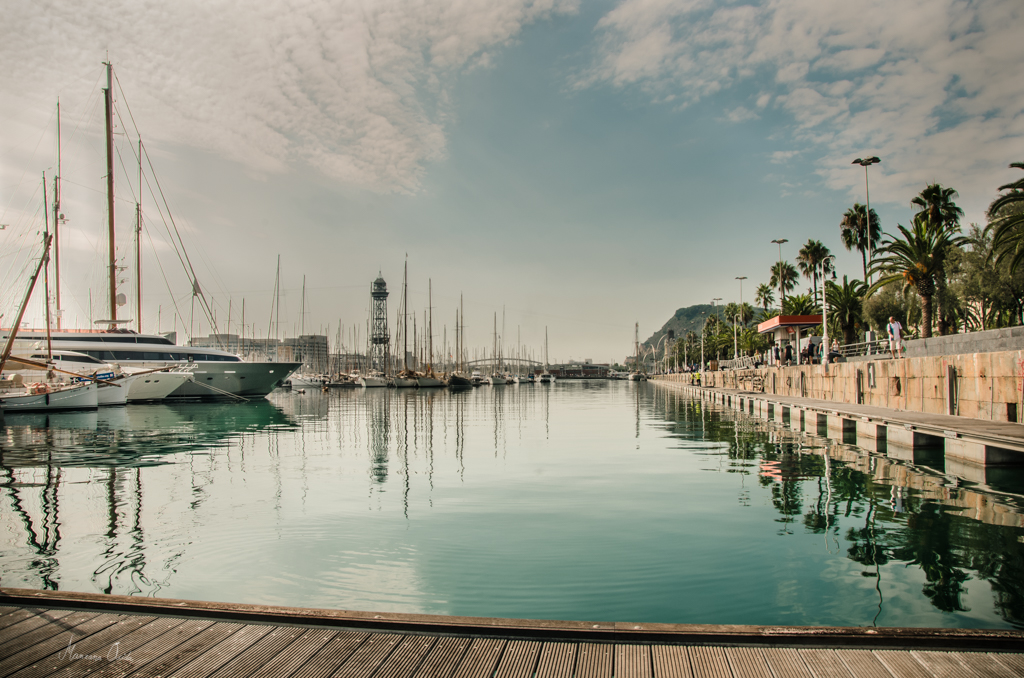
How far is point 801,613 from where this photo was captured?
613 cm

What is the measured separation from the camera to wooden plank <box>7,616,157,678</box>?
369cm

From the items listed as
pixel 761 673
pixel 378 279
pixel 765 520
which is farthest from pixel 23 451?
pixel 378 279

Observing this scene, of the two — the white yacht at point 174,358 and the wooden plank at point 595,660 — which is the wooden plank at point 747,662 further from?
the white yacht at point 174,358

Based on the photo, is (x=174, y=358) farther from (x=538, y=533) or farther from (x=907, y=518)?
(x=907, y=518)

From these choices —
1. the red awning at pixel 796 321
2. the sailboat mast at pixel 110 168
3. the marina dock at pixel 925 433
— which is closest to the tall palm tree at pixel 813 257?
the red awning at pixel 796 321

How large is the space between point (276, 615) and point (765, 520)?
8616 millimetres

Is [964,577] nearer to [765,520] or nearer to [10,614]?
[765,520]

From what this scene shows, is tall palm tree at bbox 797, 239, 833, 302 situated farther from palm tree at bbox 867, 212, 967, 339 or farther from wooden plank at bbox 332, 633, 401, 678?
wooden plank at bbox 332, 633, 401, 678

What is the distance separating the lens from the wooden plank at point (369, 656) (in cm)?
365

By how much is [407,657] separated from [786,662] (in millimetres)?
2403

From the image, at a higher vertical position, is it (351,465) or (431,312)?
(431,312)

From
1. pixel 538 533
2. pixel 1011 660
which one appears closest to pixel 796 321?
pixel 538 533

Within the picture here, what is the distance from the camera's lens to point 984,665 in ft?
11.8

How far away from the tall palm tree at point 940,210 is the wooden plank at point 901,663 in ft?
156
